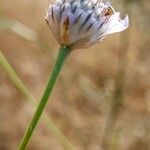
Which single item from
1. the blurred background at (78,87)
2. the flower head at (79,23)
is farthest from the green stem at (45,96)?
the blurred background at (78,87)

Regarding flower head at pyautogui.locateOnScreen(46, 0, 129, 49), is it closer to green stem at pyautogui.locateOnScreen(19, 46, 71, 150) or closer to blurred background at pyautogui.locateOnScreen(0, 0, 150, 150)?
green stem at pyautogui.locateOnScreen(19, 46, 71, 150)

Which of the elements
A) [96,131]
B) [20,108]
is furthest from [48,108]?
[96,131]

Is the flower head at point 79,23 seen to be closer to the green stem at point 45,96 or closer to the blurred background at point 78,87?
the green stem at point 45,96

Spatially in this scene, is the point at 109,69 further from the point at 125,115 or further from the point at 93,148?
the point at 93,148

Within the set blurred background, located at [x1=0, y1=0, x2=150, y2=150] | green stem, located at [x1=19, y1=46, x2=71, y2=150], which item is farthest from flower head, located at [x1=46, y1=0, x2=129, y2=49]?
blurred background, located at [x1=0, y1=0, x2=150, y2=150]

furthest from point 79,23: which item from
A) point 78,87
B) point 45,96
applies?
point 78,87
